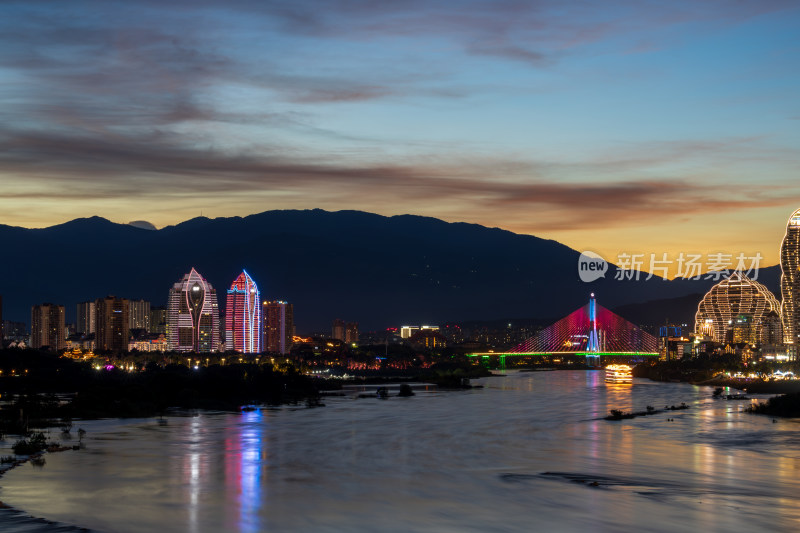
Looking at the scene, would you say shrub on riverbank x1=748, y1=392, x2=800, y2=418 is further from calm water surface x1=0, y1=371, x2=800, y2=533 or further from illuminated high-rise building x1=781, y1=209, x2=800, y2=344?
illuminated high-rise building x1=781, y1=209, x2=800, y2=344

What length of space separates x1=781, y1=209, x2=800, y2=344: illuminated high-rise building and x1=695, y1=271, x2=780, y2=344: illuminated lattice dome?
22.8 m

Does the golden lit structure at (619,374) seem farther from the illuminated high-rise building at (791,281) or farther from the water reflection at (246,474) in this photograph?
the water reflection at (246,474)

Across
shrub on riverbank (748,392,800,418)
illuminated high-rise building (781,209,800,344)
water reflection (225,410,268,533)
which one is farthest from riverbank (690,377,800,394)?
water reflection (225,410,268,533)

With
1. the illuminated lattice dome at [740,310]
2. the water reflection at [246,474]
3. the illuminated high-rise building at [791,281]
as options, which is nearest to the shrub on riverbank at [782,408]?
the water reflection at [246,474]

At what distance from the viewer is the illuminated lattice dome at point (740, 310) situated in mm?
184500

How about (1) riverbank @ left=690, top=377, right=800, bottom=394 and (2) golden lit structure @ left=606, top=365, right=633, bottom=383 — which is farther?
(2) golden lit structure @ left=606, top=365, right=633, bottom=383

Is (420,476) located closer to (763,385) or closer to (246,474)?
(246,474)

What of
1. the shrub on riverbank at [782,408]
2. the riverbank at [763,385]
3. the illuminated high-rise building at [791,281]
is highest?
the illuminated high-rise building at [791,281]

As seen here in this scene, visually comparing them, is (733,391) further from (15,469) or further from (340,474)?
(15,469)

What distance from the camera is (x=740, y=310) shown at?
192 meters

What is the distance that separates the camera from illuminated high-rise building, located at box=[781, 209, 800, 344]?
5910 inches

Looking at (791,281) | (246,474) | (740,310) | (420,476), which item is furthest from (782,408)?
(740,310)

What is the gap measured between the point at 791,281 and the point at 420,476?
138220 mm

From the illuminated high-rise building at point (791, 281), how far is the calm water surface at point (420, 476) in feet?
333
